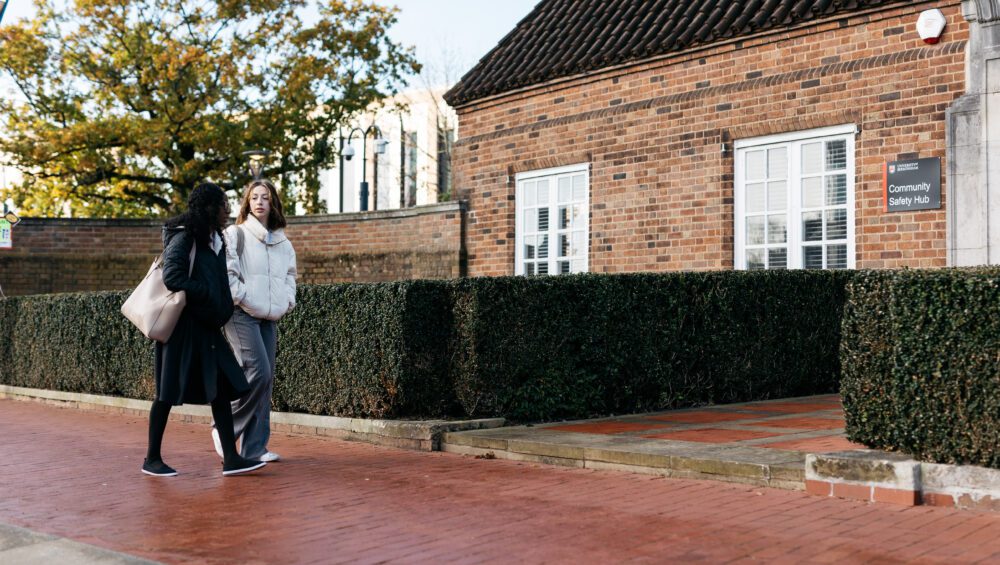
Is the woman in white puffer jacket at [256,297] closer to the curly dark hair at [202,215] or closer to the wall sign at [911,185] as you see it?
the curly dark hair at [202,215]

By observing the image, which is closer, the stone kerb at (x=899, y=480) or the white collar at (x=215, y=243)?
the stone kerb at (x=899, y=480)

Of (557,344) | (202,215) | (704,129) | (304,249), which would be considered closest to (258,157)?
(304,249)

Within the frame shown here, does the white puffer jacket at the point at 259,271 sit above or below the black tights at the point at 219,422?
above

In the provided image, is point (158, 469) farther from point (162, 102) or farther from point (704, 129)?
point (162, 102)

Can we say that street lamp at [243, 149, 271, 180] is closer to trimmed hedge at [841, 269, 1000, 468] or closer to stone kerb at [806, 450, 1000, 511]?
trimmed hedge at [841, 269, 1000, 468]

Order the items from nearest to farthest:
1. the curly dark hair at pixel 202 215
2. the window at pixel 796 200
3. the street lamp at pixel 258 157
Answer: the curly dark hair at pixel 202 215 < the window at pixel 796 200 < the street lamp at pixel 258 157

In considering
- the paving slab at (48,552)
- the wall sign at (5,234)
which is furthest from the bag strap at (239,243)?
the wall sign at (5,234)

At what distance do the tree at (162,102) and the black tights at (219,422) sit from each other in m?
23.2

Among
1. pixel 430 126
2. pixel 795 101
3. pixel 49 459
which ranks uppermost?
pixel 430 126

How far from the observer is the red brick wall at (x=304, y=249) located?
17641mm

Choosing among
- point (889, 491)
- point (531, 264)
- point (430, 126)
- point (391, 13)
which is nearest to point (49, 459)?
point (889, 491)

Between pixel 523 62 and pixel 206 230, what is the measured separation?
10.2 meters

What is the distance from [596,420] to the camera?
882cm

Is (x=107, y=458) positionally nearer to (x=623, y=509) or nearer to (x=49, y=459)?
(x=49, y=459)
